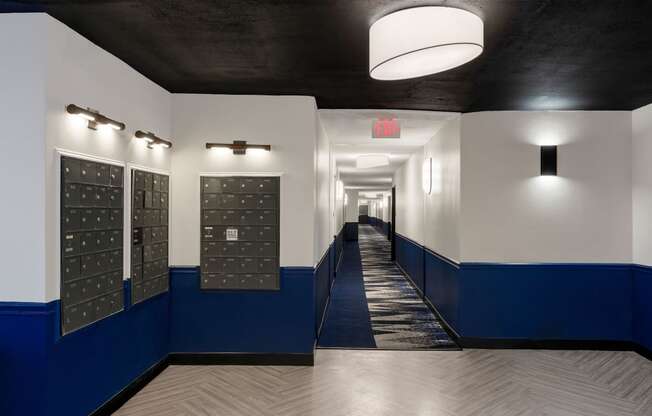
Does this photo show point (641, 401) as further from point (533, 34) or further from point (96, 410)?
point (96, 410)

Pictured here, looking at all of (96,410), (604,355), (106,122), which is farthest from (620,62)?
(96,410)

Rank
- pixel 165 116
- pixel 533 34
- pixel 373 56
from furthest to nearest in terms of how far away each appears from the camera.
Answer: pixel 165 116, pixel 533 34, pixel 373 56

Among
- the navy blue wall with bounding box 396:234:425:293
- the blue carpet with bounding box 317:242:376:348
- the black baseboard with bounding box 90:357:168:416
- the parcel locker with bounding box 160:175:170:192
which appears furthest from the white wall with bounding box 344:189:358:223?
the black baseboard with bounding box 90:357:168:416

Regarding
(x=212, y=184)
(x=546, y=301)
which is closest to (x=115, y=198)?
(x=212, y=184)

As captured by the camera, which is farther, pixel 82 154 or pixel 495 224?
pixel 495 224

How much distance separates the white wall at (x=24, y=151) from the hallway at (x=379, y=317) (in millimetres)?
3042

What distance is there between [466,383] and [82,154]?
3480 millimetres

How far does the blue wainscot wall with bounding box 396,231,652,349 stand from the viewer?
480 cm

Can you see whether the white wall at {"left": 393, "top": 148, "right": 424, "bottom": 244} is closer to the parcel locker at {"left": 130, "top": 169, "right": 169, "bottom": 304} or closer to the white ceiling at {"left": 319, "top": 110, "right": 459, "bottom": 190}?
the white ceiling at {"left": 319, "top": 110, "right": 459, "bottom": 190}

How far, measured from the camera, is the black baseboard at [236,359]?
4.26 m

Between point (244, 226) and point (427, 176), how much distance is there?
340 centimetres

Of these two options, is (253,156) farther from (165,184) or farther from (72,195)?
(72,195)

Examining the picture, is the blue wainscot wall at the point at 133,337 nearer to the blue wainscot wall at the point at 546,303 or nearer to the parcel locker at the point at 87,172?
the parcel locker at the point at 87,172

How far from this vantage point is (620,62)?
10.6 feet
